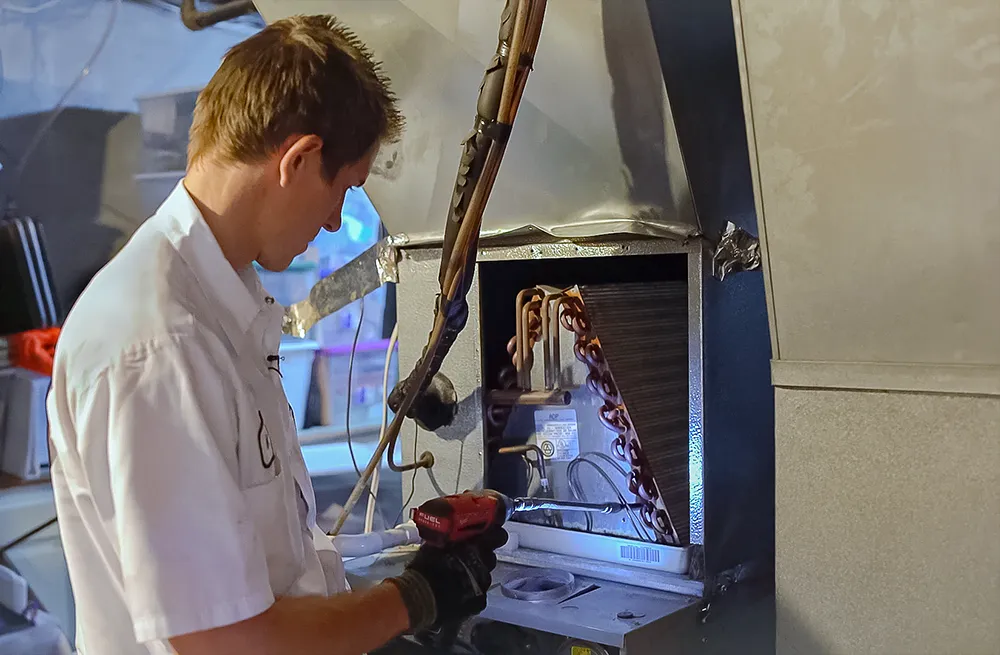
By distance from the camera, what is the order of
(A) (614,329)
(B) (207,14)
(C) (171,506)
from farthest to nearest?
(B) (207,14) → (A) (614,329) → (C) (171,506)

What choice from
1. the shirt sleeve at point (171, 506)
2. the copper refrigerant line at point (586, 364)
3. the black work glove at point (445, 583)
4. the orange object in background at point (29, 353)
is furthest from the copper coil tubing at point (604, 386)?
the orange object in background at point (29, 353)

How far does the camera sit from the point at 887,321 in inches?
40.6

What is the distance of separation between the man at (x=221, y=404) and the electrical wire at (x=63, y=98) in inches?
66.9

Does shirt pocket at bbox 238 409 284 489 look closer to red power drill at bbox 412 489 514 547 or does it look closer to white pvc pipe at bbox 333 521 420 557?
red power drill at bbox 412 489 514 547

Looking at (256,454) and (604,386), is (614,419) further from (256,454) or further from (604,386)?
(256,454)

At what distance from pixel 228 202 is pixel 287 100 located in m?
0.14

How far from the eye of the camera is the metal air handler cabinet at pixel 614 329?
1337mm

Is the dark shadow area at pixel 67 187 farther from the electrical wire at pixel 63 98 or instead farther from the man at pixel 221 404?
the man at pixel 221 404

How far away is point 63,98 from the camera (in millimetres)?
2492

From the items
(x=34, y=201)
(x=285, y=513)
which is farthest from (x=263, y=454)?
(x=34, y=201)

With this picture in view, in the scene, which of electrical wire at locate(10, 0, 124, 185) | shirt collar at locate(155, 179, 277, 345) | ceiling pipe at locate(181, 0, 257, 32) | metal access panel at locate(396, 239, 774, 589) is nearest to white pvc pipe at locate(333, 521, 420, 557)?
metal access panel at locate(396, 239, 774, 589)

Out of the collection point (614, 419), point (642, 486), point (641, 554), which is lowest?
point (641, 554)

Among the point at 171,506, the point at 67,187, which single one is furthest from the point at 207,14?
the point at 171,506

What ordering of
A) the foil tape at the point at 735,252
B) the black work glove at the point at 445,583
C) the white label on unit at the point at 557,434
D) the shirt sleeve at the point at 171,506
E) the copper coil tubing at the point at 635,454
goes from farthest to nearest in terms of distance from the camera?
1. the white label on unit at the point at 557,434
2. the copper coil tubing at the point at 635,454
3. the foil tape at the point at 735,252
4. the black work glove at the point at 445,583
5. the shirt sleeve at the point at 171,506
